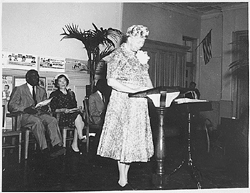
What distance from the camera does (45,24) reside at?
5.06 m

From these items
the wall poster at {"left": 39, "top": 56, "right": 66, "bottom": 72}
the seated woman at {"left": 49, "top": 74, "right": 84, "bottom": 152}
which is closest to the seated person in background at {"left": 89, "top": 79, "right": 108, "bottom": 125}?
the seated woman at {"left": 49, "top": 74, "right": 84, "bottom": 152}

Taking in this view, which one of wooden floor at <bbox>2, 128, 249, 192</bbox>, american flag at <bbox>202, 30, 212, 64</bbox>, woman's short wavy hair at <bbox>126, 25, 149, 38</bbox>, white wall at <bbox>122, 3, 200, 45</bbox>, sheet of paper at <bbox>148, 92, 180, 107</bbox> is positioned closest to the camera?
sheet of paper at <bbox>148, 92, 180, 107</bbox>

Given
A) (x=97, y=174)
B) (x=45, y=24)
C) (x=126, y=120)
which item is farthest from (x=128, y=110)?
(x=45, y=24)

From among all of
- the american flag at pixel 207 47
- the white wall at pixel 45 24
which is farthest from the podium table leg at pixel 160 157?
the american flag at pixel 207 47

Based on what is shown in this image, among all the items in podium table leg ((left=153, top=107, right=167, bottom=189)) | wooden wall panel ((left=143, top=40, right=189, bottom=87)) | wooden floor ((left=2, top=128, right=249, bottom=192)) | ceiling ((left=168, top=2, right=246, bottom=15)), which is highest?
ceiling ((left=168, top=2, right=246, bottom=15))

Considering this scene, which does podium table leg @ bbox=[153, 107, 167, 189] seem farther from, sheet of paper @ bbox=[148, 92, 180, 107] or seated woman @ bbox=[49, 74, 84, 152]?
seated woman @ bbox=[49, 74, 84, 152]

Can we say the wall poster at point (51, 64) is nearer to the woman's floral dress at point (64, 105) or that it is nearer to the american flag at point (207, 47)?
the woman's floral dress at point (64, 105)

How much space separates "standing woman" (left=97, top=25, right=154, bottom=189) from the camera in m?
2.36

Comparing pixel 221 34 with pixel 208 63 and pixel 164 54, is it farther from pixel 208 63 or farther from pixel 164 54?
pixel 164 54

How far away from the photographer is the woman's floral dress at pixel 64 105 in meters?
4.54

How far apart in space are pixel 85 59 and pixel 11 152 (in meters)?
2.54

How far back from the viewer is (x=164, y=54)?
26.0 ft

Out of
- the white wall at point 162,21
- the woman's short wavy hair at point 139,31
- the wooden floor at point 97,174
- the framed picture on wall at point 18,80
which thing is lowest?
the wooden floor at point 97,174

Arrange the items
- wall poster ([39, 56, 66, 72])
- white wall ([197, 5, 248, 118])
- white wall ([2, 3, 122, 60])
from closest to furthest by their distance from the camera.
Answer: white wall ([2, 3, 122, 60])
wall poster ([39, 56, 66, 72])
white wall ([197, 5, 248, 118])
